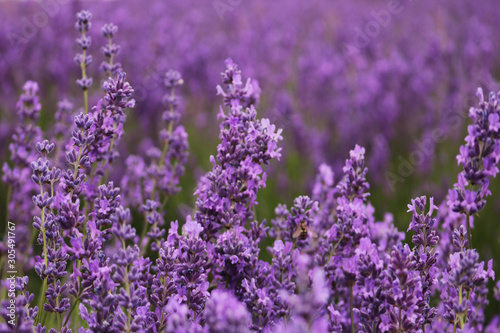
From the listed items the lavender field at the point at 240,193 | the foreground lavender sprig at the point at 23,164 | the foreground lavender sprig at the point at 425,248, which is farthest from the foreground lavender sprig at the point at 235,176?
the foreground lavender sprig at the point at 23,164

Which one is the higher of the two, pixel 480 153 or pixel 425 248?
pixel 480 153

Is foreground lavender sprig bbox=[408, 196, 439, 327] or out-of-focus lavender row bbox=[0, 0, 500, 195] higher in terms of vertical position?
out-of-focus lavender row bbox=[0, 0, 500, 195]

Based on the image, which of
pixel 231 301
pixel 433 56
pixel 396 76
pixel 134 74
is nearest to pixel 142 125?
pixel 134 74

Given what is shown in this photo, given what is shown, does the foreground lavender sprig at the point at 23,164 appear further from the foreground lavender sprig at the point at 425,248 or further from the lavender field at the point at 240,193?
the foreground lavender sprig at the point at 425,248

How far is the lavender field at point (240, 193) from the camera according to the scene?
148 centimetres

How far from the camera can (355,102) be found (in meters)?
5.87

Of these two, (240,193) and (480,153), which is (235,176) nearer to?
(240,193)

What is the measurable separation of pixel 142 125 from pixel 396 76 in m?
2.72

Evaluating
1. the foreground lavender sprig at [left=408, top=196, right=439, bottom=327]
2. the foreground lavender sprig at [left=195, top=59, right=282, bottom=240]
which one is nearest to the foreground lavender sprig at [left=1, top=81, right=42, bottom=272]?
the foreground lavender sprig at [left=195, top=59, right=282, bottom=240]

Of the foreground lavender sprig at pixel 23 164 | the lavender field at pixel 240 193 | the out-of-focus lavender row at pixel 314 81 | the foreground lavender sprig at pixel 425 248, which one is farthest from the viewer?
the out-of-focus lavender row at pixel 314 81

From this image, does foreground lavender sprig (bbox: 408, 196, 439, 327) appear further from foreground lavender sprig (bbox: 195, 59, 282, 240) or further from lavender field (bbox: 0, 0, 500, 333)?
foreground lavender sprig (bbox: 195, 59, 282, 240)

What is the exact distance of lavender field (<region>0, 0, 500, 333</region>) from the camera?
4.87ft

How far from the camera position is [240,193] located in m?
1.67

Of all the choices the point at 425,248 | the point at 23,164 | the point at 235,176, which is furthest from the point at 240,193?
the point at 23,164
